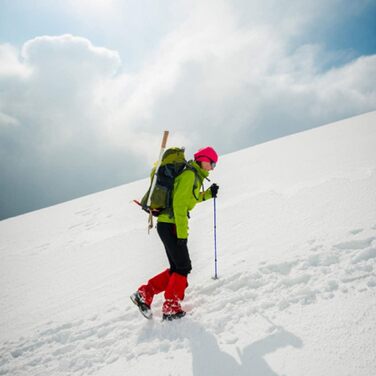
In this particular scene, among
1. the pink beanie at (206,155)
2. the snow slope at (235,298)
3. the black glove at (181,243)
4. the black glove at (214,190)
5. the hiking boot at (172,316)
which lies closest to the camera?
the snow slope at (235,298)

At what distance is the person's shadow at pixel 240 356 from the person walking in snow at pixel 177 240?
691 millimetres

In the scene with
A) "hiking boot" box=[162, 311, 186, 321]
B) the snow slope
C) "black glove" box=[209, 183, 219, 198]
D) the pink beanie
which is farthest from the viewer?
"black glove" box=[209, 183, 219, 198]

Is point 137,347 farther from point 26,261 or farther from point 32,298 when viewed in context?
point 26,261

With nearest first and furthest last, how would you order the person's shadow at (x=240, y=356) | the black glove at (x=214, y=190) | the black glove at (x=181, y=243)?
the person's shadow at (x=240, y=356)
the black glove at (x=181, y=243)
the black glove at (x=214, y=190)

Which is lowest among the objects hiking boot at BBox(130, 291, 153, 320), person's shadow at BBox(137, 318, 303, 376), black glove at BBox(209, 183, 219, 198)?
person's shadow at BBox(137, 318, 303, 376)

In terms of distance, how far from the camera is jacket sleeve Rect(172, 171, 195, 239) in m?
3.74

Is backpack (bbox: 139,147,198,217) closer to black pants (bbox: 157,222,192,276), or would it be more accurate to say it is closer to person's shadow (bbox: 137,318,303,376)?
black pants (bbox: 157,222,192,276)

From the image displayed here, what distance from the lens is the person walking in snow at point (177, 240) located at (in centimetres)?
375

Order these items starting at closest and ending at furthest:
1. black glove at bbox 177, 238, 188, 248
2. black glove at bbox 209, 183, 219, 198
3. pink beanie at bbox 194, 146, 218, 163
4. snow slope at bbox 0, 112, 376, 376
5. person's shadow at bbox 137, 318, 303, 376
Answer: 1. person's shadow at bbox 137, 318, 303, 376
2. snow slope at bbox 0, 112, 376, 376
3. black glove at bbox 177, 238, 188, 248
4. pink beanie at bbox 194, 146, 218, 163
5. black glove at bbox 209, 183, 219, 198

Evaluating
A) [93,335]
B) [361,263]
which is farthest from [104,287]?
[361,263]

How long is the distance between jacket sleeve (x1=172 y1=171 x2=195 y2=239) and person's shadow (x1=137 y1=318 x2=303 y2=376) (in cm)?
139

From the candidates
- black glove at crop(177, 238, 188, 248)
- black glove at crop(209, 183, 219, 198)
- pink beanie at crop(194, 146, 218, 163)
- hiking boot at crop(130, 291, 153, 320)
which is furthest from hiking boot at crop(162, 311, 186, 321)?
pink beanie at crop(194, 146, 218, 163)

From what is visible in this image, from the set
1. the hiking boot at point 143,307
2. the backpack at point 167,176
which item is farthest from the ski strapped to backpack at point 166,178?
the hiking boot at point 143,307

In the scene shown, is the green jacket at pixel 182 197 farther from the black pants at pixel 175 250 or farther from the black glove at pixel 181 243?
the black pants at pixel 175 250
